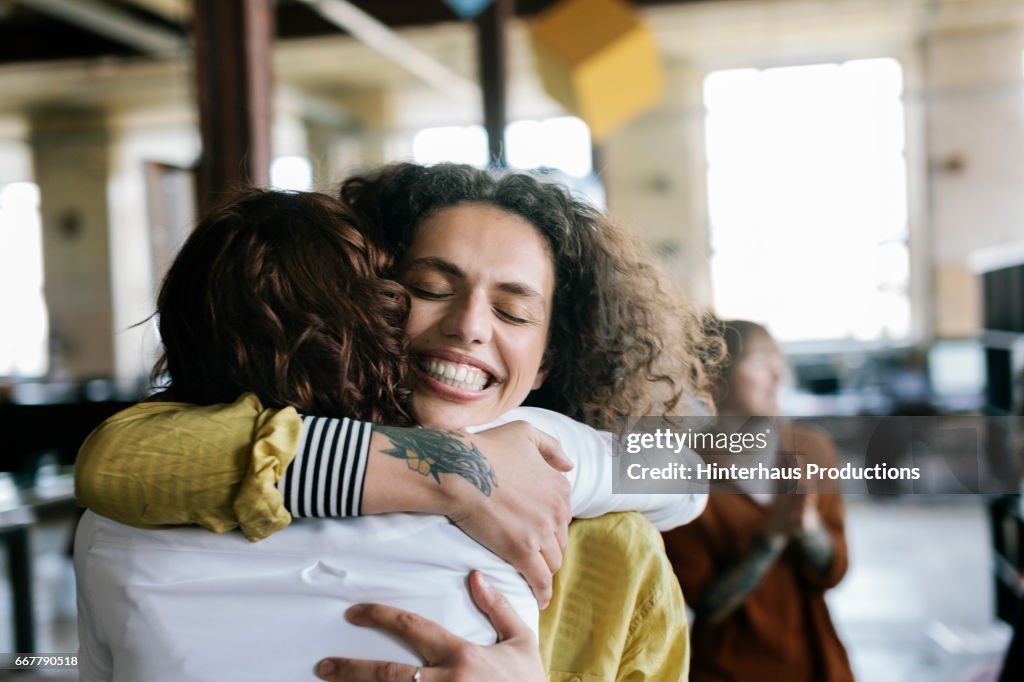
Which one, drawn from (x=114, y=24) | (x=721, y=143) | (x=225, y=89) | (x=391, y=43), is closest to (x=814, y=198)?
(x=721, y=143)

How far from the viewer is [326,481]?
808 millimetres

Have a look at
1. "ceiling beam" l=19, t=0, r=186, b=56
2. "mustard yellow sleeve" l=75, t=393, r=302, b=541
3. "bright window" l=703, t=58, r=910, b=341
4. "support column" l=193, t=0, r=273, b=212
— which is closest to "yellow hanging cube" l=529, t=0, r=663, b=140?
"support column" l=193, t=0, r=273, b=212

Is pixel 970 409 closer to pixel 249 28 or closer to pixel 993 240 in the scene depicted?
pixel 993 240

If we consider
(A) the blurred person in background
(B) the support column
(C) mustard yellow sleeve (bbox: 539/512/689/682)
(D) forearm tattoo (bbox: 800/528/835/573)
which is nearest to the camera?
(C) mustard yellow sleeve (bbox: 539/512/689/682)

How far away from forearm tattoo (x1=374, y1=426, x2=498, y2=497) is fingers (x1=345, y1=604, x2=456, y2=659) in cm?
12

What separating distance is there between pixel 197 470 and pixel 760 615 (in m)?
1.06

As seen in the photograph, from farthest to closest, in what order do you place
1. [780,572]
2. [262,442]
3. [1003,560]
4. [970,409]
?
[970,409] < [1003,560] < [780,572] < [262,442]

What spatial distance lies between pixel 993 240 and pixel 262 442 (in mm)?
10123

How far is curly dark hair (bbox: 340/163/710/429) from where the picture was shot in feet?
3.33

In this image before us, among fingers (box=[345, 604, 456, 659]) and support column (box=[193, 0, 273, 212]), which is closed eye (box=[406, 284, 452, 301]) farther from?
support column (box=[193, 0, 273, 212])

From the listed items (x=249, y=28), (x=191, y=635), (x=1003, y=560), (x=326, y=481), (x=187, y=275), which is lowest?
(x=1003, y=560)

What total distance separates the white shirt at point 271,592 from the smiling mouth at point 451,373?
0.52 ft

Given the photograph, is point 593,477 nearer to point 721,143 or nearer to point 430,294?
point 430,294

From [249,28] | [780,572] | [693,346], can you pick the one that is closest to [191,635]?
[693,346]
